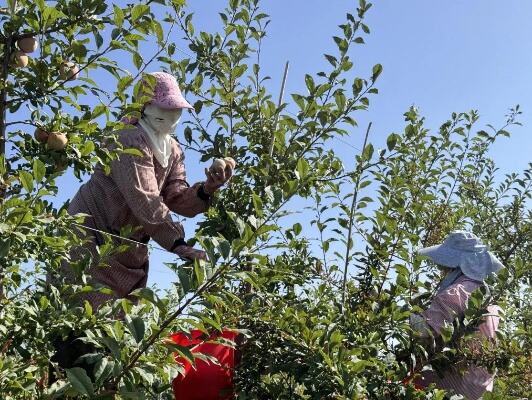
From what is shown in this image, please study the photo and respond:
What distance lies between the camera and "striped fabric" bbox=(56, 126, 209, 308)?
2.44m

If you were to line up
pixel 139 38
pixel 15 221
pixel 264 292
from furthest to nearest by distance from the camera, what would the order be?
1. pixel 264 292
2. pixel 139 38
3. pixel 15 221

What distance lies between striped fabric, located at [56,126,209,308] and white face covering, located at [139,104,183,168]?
34mm

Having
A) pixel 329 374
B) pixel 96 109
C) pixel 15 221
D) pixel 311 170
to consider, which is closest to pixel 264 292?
pixel 329 374

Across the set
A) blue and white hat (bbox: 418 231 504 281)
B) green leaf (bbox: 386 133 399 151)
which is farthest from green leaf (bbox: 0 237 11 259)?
blue and white hat (bbox: 418 231 504 281)

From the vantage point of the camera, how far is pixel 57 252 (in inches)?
72.6

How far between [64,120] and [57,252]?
14.4 inches

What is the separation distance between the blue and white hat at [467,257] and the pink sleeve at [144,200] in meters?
1.13

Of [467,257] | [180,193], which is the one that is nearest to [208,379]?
[180,193]

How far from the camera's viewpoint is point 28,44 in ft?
6.66

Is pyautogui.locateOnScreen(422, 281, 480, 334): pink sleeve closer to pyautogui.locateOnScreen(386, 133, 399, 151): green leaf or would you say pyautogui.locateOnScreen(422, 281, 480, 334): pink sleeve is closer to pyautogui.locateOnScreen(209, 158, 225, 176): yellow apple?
pyautogui.locateOnScreen(386, 133, 399, 151): green leaf

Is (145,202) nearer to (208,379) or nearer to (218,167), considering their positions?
(218,167)

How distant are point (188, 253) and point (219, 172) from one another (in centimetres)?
34

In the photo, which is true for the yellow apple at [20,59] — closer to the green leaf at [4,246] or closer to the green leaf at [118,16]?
the green leaf at [118,16]

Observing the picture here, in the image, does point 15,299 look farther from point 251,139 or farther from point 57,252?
point 251,139
